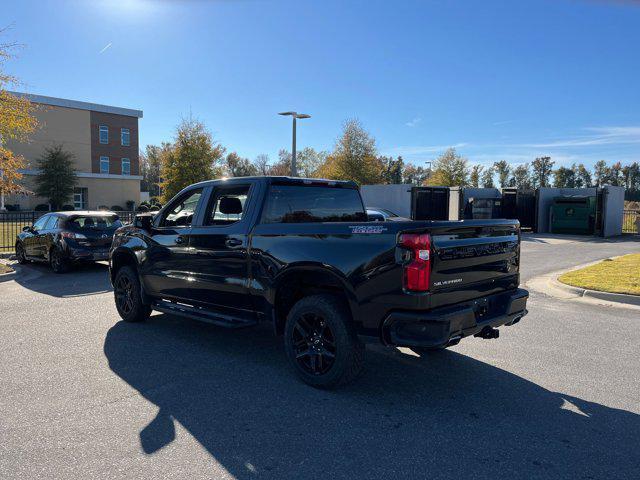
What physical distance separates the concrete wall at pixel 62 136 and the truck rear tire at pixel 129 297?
4588 cm

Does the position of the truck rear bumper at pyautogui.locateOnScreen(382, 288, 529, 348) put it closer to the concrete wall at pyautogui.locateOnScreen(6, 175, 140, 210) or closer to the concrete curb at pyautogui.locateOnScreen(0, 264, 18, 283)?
the concrete curb at pyautogui.locateOnScreen(0, 264, 18, 283)

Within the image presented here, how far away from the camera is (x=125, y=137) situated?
53.3 metres

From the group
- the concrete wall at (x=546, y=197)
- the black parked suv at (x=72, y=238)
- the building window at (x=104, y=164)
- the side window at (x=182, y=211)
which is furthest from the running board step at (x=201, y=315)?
the building window at (x=104, y=164)

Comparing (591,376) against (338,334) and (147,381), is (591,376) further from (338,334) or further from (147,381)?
(147,381)

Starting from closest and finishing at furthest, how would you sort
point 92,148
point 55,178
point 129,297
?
1. point 129,297
2. point 55,178
3. point 92,148

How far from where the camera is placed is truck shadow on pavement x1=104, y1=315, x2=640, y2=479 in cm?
303

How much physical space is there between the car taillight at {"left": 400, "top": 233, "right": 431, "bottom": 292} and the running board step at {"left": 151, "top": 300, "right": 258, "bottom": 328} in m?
1.90

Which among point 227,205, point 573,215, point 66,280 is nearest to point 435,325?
point 227,205

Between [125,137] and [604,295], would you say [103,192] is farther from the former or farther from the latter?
[604,295]

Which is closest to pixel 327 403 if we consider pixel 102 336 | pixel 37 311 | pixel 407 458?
pixel 407 458

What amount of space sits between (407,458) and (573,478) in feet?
3.18

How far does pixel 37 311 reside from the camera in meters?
7.34

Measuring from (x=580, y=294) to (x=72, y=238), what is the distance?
10.8 meters

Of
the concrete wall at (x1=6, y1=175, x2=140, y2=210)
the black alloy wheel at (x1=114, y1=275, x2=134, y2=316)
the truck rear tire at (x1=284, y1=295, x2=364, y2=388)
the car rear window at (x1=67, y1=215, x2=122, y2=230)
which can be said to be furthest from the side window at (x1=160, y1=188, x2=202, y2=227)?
the concrete wall at (x1=6, y1=175, x2=140, y2=210)
